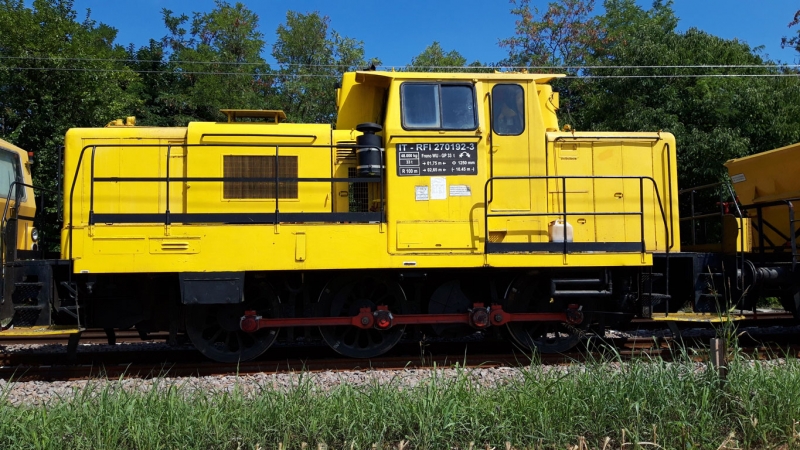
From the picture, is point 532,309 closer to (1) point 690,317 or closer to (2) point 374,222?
(1) point 690,317

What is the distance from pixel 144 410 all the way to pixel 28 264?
3.19 m

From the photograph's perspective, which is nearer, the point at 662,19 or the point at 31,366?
the point at 31,366

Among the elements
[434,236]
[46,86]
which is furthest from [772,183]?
[46,86]

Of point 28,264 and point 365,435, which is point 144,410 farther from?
point 28,264

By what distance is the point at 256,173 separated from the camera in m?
7.05

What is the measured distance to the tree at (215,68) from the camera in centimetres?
2177

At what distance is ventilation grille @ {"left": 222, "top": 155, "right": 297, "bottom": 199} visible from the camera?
6953 mm

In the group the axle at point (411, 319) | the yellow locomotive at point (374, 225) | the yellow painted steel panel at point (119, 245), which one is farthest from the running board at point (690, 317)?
the yellow painted steel panel at point (119, 245)

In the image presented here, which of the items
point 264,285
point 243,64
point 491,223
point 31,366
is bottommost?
point 31,366

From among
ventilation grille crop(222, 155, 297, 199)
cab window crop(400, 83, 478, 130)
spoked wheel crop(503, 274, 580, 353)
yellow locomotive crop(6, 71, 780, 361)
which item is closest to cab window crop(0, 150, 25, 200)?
yellow locomotive crop(6, 71, 780, 361)

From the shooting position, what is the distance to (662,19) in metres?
20.4

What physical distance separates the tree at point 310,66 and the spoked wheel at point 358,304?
15.6 metres

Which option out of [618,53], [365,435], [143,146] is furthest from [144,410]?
[618,53]

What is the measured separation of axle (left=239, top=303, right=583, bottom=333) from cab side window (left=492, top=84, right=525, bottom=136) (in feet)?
7.30
